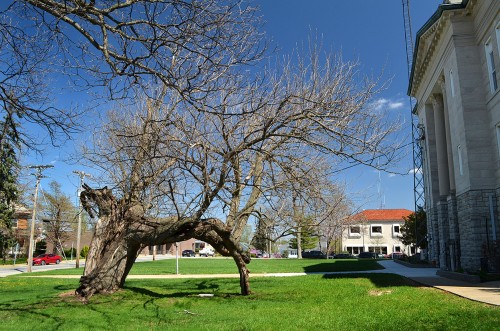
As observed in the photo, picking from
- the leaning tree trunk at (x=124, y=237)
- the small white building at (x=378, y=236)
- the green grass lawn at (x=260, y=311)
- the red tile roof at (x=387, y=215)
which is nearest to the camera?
the green grass lawn at (x=260, y=311)

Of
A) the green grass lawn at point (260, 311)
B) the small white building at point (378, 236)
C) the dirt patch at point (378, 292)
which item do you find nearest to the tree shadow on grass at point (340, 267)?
the green grass lawn at point (260, 311)

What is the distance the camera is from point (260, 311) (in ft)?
33.5

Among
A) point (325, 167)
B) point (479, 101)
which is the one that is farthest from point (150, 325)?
point (479, 101)

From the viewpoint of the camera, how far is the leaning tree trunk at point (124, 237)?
40.8 ft

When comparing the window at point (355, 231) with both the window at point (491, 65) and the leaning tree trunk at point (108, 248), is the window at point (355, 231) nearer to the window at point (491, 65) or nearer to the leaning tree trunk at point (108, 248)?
the window at point (491, 65)

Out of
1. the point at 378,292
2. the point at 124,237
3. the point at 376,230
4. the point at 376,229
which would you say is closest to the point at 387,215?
the point at 376,229

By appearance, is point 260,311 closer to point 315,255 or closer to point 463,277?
point 463,277

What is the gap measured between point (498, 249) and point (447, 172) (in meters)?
10.3

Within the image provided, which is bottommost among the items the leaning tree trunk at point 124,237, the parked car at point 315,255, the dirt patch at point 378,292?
the dirt patch at point 378,292

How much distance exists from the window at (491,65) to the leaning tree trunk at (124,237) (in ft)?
42.5

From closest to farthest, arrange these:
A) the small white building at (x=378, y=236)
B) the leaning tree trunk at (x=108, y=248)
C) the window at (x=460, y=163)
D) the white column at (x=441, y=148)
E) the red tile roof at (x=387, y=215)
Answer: the leaning tree trunk at (x=108, y=248) < the window at (x=460, y=163) < the white column at (x=441, y=148) < the small white building at (x=378, y=236) < the red tile roof at (x=387, y=215)

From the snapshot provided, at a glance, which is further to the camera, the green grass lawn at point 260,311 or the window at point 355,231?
the window at point 355,231

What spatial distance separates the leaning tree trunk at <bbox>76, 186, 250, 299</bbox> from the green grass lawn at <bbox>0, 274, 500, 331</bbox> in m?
0.55

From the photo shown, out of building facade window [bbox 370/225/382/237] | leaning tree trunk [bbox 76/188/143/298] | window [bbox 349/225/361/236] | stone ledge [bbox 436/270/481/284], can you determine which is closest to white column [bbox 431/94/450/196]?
stone ledge [bbox 436/270/481/284]
